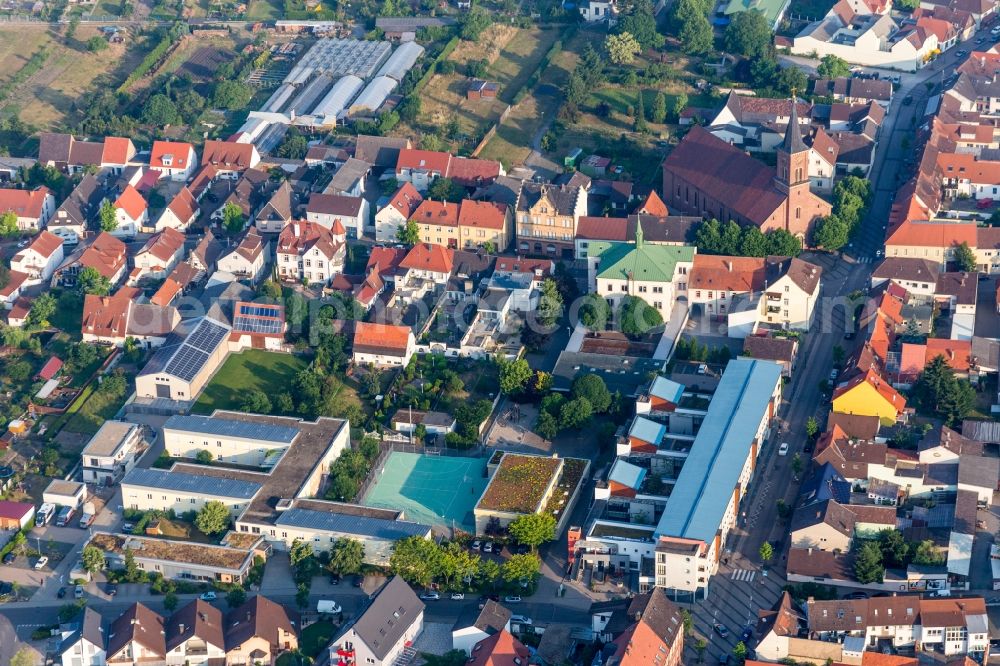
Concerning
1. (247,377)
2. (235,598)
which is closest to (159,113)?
(247,377)

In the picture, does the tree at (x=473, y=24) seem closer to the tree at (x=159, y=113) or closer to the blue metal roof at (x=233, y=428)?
the tree at (x=159, y=113)

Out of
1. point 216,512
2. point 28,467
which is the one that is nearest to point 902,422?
point 216,512

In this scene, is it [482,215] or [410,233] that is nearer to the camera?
[410,233]

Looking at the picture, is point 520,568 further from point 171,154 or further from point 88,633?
point 171,154

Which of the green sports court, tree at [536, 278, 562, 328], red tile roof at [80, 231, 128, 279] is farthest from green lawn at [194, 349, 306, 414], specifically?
tree at [536, 278, 562, 328]

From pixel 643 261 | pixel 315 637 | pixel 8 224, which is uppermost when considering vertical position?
pixel 643 261

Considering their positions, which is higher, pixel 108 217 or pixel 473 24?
pixel 473 24

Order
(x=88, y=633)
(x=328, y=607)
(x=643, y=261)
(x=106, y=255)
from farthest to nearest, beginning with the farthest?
(x=106, y=255) < (x=643, y=261) < (x=328, y=607) < (x=88, y=633)

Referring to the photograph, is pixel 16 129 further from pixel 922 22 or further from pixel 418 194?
pixel 922 22
